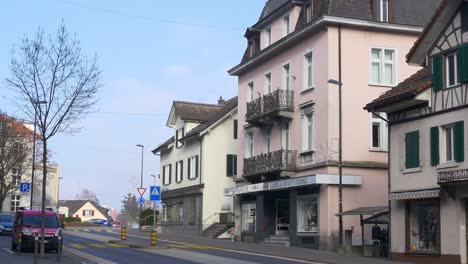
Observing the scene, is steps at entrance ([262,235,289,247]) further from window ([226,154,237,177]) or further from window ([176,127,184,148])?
window ([176,127,184,148])

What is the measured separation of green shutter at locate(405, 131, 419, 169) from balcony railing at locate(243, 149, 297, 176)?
11059 mm

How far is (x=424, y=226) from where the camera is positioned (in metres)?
27.9

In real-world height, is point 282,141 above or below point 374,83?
below

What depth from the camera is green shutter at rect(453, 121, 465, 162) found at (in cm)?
2564

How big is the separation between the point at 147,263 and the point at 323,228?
13168mm

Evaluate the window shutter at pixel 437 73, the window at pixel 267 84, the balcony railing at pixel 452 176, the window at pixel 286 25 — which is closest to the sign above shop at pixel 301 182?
the window at pixel 267 84

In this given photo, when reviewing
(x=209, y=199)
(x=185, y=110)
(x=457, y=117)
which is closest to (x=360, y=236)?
(x=457, y=117)

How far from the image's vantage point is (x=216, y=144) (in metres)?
55.5

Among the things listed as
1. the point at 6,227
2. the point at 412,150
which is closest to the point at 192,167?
the point at 6,227

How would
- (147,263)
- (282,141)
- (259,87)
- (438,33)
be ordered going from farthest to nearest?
1. (259,87)
2. (282,141)
3. (438,33)
4. (147,263)

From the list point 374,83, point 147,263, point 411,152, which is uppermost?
point 374,83

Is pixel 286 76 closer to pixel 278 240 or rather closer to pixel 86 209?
pixel 278 240

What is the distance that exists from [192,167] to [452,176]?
34.6 m

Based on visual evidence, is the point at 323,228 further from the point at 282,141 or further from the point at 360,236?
the point at 282,141
